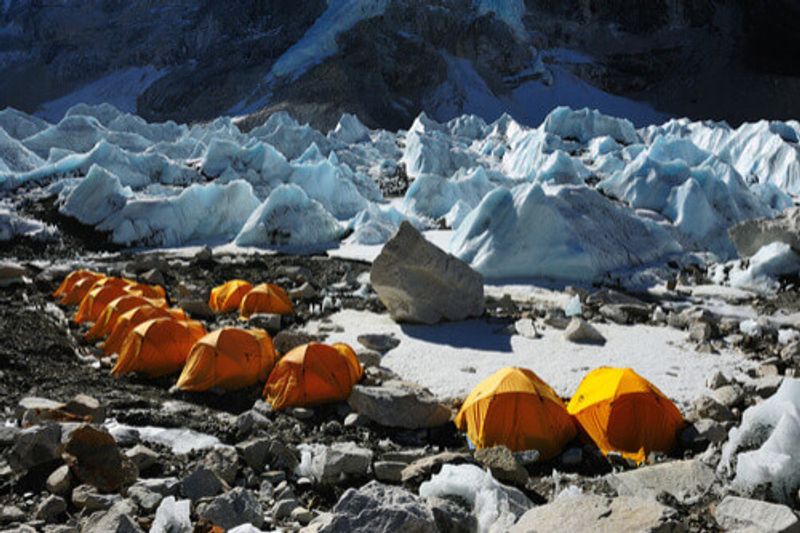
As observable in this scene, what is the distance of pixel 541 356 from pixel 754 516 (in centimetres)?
574

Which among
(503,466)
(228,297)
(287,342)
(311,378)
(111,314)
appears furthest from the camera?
(228,297)

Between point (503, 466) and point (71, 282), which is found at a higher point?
point (503, 466)

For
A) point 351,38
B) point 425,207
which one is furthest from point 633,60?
point 425,207

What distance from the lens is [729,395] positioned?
7812 mm

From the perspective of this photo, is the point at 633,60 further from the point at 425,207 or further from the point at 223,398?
the point at 223,398

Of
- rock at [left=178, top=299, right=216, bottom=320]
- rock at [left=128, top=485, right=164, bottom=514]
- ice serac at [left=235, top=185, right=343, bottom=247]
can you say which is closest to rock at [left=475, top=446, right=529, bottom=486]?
rock at [left=128, top=485, right=164, bottom=514]

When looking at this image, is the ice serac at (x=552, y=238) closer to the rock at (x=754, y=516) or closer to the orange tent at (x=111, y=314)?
the orange tent at (x=111, y=314)

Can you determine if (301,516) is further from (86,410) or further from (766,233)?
(766,233)

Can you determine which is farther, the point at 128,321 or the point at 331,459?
the point at 128,321

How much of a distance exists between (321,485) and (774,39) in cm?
9552

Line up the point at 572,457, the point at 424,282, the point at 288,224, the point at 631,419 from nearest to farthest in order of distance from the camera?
the point at 572,457
the point at 631,419
the point at 424,282
the point at 288,224

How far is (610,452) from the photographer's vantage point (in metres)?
6.75

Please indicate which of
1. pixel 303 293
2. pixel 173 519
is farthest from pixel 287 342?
pixel 173 519

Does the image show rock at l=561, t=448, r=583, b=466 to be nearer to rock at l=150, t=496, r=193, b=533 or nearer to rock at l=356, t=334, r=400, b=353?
rock at l=150, t=496, r=193, b=533
